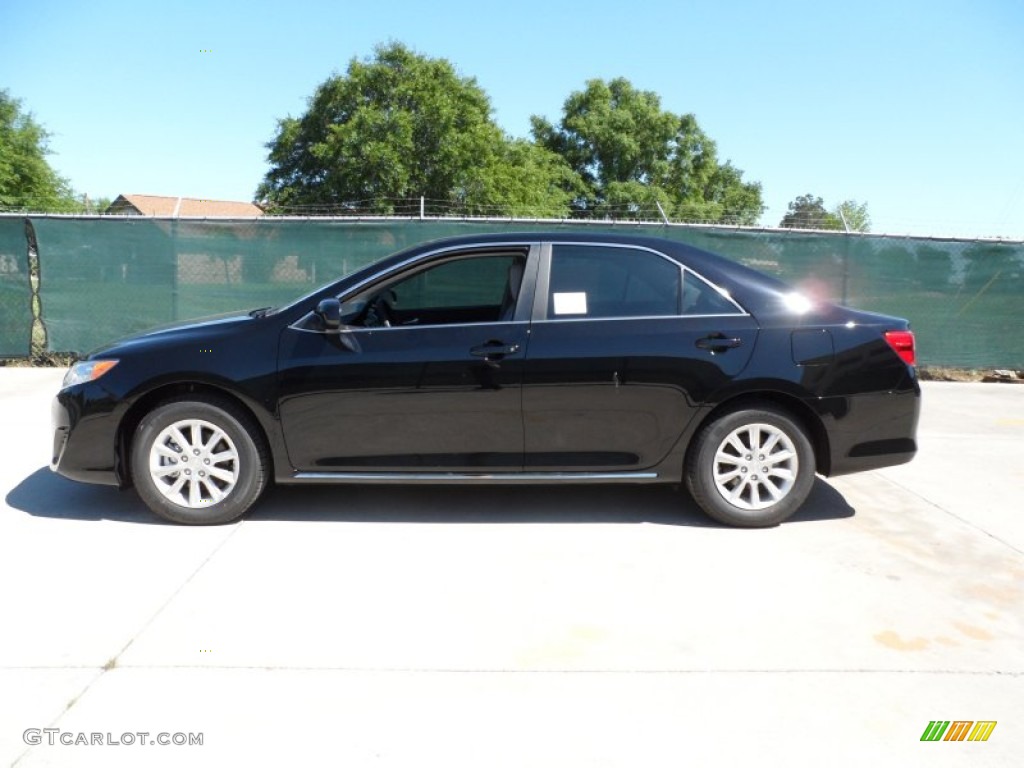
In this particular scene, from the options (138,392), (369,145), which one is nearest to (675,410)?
(138,392)

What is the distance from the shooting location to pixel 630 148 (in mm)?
51906

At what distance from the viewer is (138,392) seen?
4.66 m

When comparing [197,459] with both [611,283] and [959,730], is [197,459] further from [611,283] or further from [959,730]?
[959,730]

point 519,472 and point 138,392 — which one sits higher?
point 138,392

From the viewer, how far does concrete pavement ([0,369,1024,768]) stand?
2744mm

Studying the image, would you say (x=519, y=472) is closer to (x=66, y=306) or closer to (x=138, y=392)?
(x=138, y=392)

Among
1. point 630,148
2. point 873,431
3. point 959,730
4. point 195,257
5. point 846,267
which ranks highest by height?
point 630,148

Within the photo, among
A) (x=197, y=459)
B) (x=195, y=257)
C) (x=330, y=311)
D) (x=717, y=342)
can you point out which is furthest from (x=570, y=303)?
(x=195, y=257)

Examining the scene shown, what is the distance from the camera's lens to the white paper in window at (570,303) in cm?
479

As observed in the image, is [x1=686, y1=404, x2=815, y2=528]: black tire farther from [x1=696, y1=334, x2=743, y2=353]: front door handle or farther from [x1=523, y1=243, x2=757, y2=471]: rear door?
[x1=696, y1=334, x2=743, y2=353]: front door handle

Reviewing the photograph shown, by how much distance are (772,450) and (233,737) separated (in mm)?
3193

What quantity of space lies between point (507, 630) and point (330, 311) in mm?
2002

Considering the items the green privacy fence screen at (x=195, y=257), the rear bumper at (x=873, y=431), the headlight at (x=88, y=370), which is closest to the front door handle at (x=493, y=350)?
the rear bumper at (x=873, y=431)

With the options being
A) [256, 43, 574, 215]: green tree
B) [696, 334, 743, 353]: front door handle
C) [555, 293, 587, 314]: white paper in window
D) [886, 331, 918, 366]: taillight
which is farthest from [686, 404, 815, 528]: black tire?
[256, 43, 574, 215]: green tree
